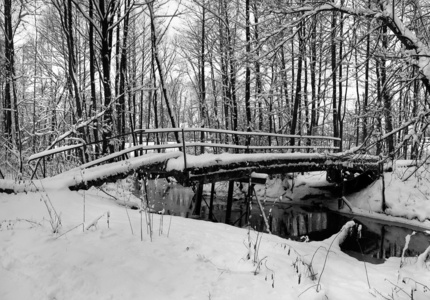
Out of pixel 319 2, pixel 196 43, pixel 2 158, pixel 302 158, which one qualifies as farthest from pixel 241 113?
pixel 319 2

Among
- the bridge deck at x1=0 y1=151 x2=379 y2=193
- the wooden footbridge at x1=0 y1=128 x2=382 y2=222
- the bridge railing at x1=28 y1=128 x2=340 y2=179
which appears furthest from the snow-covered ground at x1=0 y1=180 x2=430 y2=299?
the bridge railing at x1=28 y1=128 x2=340 y2=179

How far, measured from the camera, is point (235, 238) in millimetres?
4449

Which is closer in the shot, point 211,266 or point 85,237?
point 211,266

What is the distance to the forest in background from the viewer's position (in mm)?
4457

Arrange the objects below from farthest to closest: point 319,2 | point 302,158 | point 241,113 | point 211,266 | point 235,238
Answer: point 241,113 < point 302,158 < point 319,2 < point 235,238 < point 211,266

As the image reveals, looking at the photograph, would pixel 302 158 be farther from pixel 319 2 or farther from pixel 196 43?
pixel 196 43

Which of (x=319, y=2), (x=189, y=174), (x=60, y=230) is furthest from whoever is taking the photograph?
(x=189, y=174)

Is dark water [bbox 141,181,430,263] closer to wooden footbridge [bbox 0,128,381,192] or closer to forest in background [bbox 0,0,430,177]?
wooden footbridge [bbox 0,128,381,192]

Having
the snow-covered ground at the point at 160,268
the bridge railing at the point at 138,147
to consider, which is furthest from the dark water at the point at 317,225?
the snow-covered ground at the point at 160,268

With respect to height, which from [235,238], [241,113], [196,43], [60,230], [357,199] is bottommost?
[357,199]

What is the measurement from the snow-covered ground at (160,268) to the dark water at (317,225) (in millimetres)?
3014

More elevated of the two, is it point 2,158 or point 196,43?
point 196,43

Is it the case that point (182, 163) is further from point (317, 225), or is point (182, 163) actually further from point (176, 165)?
point (317, 225)

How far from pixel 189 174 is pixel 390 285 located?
15.7 feet
